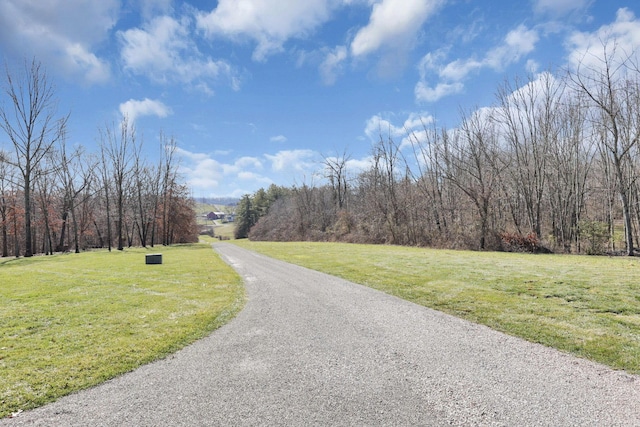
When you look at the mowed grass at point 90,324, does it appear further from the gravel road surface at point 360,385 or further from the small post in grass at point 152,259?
the small post in grass at point 152,259

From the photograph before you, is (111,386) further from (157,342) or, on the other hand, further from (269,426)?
(269,426)

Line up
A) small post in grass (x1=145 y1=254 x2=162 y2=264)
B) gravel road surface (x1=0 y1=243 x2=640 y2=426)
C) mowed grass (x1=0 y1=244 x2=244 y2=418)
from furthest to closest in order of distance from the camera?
small post in grass (x1=145 y1=254 x2=162 y2=264)
mowed grass (x1=0 y1=244 x2=244 y2=418)
gravel road surface (x1=0 y1=243 x2=640 y2=426)

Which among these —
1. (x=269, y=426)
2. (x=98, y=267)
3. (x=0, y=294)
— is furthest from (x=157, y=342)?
(x=98, y=267)

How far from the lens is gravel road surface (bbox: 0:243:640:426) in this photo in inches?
114

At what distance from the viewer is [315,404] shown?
10.3 ft

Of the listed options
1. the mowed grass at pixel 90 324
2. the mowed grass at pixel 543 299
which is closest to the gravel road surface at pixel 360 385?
the mowed grass at pixel 90 324

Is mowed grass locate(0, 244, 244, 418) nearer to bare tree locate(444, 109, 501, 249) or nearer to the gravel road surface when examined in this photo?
the gravel road surface

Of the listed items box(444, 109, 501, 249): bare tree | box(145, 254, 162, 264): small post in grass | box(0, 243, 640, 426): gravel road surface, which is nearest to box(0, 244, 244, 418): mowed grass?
box(0, 243, 640, 426): gravel road surface

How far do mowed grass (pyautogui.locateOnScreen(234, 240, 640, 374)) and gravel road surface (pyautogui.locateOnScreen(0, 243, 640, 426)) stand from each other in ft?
1.78

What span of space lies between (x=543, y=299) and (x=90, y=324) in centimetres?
928

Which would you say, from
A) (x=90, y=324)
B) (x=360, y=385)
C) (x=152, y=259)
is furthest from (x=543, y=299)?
(x=152, y=259)

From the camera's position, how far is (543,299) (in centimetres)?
687

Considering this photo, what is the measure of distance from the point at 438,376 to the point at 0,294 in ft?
35.2

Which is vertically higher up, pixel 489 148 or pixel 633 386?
pixel 489 148
